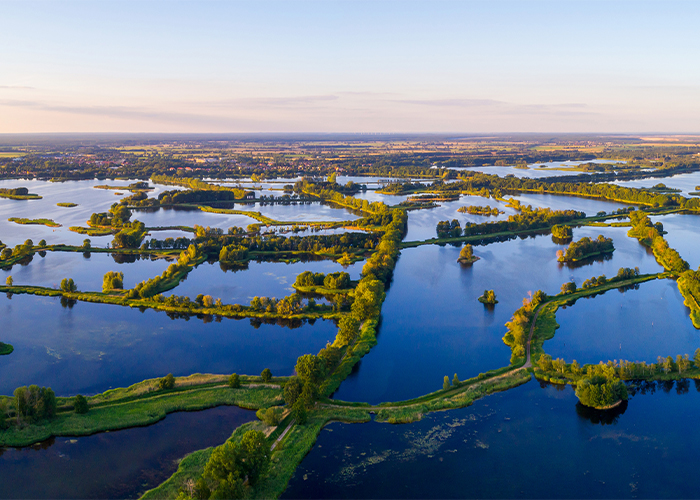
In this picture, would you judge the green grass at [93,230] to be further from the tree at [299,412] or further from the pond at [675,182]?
the pond at [675,182]

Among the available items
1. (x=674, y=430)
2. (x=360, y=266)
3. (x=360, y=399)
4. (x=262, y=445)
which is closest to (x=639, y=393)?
(x=674, y=430)

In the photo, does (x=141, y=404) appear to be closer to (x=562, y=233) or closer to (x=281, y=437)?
(x=281, y=437)

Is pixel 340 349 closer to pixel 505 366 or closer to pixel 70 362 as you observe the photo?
pixel 505 366

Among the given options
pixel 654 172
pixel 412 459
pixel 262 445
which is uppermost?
pixel 654 172

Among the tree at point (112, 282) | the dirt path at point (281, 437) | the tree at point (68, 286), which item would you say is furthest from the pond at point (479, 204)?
the dirt path at point (281, 437)

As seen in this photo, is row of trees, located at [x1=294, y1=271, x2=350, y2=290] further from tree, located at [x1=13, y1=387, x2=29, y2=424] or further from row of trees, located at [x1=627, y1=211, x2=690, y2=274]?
row of trees, located at [x1=627, y1=211, x2=690, y2=274]

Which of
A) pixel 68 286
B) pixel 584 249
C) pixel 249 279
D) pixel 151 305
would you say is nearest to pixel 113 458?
pixel 151 305
